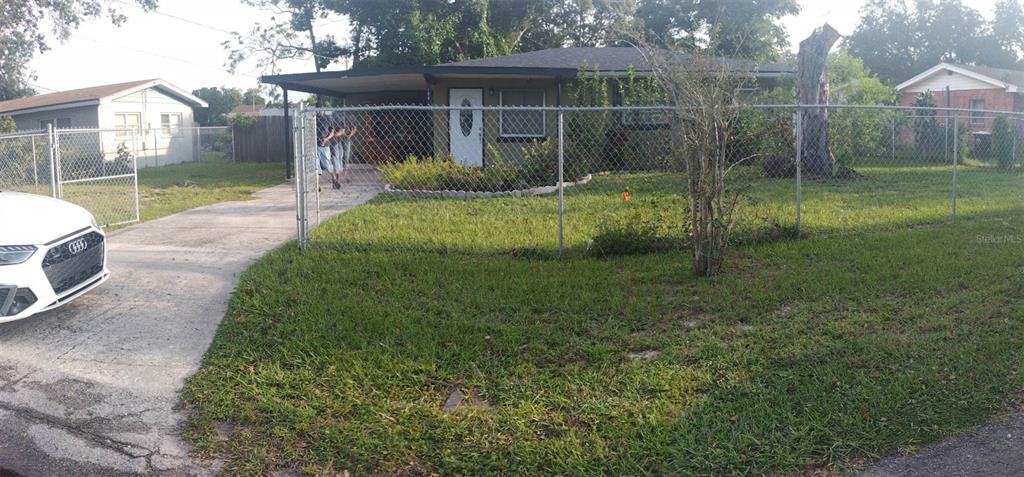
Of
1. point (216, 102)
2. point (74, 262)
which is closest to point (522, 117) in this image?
point (74, 262)

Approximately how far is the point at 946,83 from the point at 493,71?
22646mm

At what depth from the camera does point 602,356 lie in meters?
5.27

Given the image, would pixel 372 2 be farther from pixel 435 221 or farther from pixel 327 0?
pixel 435 221

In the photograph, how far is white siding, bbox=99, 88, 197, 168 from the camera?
28016 mm

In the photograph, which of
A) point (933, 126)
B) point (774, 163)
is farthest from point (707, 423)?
point (933, 126)

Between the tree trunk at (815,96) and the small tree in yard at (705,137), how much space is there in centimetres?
999

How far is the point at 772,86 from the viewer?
1891 cm

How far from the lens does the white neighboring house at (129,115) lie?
27.8 meters

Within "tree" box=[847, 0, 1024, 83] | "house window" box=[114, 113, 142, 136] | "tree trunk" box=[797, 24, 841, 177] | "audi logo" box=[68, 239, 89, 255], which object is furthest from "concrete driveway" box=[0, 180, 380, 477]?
"tree" box=[847, 0, 1024, 83]

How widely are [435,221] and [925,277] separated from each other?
5.33 metres

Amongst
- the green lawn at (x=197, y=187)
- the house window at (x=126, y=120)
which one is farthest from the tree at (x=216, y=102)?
the green lawn at (x=197, y=187)

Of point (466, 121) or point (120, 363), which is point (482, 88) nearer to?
point (466, 121)

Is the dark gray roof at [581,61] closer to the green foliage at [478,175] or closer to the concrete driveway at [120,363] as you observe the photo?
the green foliage at [478,175]

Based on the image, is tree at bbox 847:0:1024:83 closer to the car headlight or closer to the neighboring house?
the neighboring house
